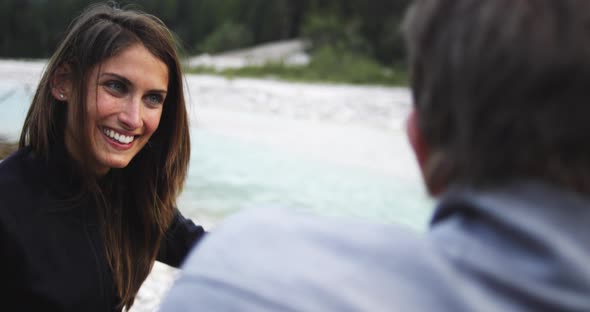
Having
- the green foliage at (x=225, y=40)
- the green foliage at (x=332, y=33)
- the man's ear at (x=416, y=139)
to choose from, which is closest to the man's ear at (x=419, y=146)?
the man's ear at (x=416, y=139)

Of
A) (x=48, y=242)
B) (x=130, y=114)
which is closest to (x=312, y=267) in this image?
(x=48, y=242)

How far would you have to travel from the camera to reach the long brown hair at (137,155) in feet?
5.55

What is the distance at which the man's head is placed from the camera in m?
0.55

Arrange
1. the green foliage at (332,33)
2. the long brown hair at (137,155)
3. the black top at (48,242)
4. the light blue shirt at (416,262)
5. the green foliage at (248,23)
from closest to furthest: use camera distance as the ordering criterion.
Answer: the light blue shirt at (416,262) → the black top at (48,242) → the long brown hair at (137,155) → the green foliage at (332,33) → the green foliage at (248,23)

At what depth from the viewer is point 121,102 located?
1743mm

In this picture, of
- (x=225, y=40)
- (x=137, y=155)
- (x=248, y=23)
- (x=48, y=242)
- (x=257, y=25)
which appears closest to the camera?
(x=48, y=242)

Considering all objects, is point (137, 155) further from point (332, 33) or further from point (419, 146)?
point (332, 33)

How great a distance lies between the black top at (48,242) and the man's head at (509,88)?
3.90ft

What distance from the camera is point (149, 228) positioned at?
6.20 feet

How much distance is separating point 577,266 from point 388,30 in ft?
94.7

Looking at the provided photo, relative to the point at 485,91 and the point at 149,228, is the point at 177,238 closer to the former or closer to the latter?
the point at 149,228

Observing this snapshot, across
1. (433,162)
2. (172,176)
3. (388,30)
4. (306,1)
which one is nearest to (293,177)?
(172,176)

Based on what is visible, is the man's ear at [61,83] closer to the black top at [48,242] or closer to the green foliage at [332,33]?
the black top at [48,242]

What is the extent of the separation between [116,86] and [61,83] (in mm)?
156
